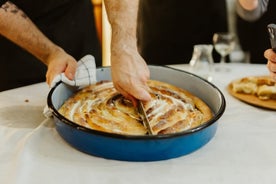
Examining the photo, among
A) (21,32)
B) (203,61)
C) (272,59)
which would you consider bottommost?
(203,61)

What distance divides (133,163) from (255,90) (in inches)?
24.6

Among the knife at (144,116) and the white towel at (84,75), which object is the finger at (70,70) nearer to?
the white towel at (84,75)

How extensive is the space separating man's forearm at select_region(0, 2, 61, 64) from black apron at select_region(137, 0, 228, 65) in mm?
912

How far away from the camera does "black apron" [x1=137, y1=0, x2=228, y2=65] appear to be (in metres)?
2.34

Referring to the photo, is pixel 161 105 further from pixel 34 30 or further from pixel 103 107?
pixel 34 30

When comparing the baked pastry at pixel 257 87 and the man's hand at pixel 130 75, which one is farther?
the baked pastry at pixel 257 87

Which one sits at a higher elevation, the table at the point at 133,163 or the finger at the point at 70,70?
the finger at the point at 70,70

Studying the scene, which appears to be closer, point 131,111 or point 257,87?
point 131,111

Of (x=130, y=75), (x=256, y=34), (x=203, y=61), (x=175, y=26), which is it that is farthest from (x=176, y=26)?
(x=130, y=75)

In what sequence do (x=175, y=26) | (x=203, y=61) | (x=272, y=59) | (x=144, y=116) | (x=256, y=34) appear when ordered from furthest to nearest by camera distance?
(x=256, y=34), (x=175, y=26), (x=203, y=61), (x=272, y=59), (x=144, y=116)

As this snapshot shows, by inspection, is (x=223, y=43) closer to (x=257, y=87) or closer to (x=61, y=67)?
(x=257, y=87)

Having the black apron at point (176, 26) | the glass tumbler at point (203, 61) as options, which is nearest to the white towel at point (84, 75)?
the glass tumbler at point (203, 61)

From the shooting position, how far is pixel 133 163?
1.07 m

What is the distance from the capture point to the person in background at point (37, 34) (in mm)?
1545
